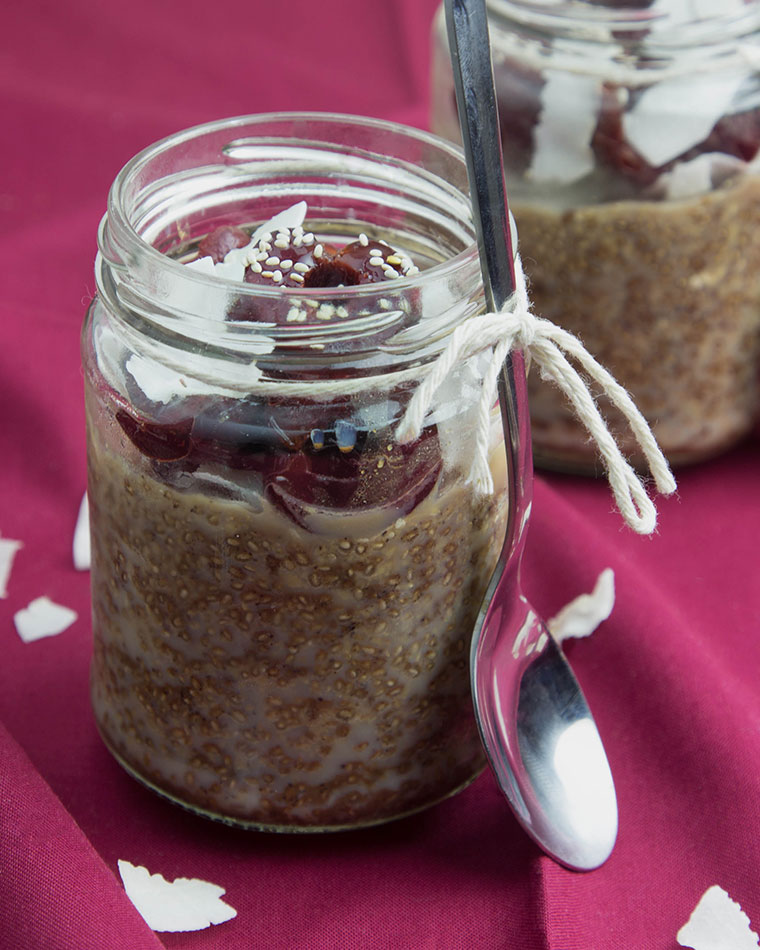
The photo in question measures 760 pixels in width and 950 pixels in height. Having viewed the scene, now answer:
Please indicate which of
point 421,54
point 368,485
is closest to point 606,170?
point 368,485

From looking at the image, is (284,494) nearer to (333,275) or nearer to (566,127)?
(333,275)

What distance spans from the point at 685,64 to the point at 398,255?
A: 53 cm

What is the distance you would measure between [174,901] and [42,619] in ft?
1.18

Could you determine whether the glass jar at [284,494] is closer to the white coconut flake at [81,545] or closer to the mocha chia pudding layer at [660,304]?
the white coconut flake at [81,545]

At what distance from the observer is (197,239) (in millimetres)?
1013

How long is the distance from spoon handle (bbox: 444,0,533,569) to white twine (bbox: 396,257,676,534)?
0.02 m

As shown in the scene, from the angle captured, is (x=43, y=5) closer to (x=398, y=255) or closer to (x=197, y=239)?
(x=197, y=239)

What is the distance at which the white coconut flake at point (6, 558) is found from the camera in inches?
47.5

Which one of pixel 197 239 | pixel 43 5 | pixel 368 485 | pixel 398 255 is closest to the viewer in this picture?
pixel 368 485

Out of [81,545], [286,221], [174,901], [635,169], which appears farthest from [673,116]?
[174,901]

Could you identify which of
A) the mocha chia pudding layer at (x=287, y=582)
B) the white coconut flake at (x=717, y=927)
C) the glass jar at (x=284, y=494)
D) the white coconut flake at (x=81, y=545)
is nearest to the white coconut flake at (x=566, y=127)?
the glass jar at (x=284, y=494)

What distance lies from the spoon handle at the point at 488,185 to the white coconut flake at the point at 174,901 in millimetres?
361

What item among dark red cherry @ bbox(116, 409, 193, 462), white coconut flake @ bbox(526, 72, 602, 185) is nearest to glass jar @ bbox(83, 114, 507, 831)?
dark red cherry @ bbox(116, 409, 193, 462)

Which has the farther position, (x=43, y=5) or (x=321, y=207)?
(x=43, y=5)
